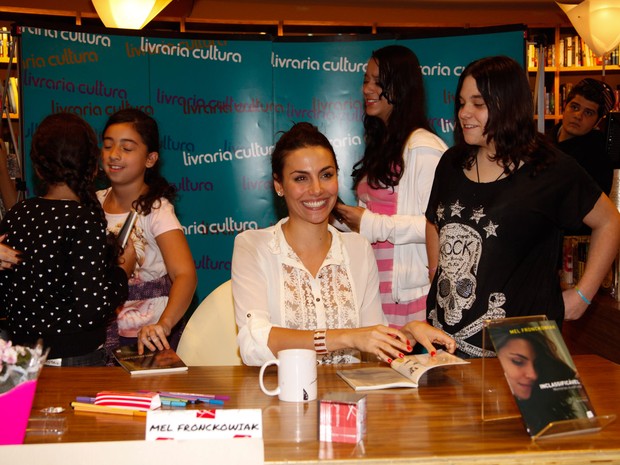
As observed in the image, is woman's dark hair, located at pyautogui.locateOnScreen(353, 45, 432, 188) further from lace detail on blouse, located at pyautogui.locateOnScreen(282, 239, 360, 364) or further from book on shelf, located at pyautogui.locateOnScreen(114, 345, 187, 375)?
book on shelf, located at pyautogui.locateOnScreen(114, 345, 187, 375)

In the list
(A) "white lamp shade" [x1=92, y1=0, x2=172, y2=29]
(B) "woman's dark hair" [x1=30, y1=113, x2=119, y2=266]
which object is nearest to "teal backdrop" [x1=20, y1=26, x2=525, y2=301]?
(A) "white lamp shade" [x1=92, y1=0, x2=172, y2=29]

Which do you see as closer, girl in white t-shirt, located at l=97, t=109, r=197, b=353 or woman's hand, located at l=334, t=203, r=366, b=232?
girl in white t-shirt, located at l=97, t=109, r=197, b=353

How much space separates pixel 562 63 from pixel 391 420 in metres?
6.85

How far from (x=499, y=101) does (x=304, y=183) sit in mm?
644

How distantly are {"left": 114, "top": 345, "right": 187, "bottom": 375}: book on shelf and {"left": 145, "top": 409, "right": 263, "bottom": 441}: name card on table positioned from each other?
0.61 metres

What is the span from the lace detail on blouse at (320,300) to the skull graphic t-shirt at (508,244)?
0.29 m

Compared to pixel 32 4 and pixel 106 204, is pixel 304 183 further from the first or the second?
pixel 32 4

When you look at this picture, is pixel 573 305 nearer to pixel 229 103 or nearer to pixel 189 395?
pixel 189 395

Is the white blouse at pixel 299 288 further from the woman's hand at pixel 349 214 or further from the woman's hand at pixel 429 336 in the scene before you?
the woman's hand at pixel 349 214

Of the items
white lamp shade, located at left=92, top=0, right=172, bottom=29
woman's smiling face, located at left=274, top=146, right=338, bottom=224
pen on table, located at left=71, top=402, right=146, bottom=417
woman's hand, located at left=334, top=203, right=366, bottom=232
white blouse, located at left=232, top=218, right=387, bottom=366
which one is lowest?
pen on table, located at left=71, top=402, right=146, bottom=417

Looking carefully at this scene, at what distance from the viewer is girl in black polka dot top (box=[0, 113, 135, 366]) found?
7.63 feet

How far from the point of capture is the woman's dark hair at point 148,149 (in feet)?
9.39

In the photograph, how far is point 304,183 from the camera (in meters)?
2.44

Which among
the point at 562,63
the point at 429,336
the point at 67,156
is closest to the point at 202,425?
the point at 429,336
